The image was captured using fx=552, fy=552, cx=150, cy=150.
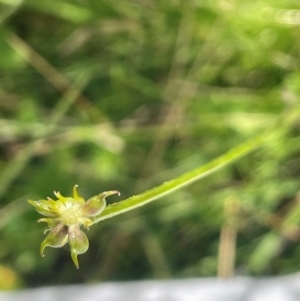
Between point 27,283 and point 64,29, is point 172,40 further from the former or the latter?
point 27,283

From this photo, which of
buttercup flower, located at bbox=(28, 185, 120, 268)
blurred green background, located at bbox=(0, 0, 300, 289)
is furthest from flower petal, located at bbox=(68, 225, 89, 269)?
blurred green background, located at bbox=(0, 0, 300, 289)

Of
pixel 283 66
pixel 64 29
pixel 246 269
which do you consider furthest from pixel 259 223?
pixel 64 29

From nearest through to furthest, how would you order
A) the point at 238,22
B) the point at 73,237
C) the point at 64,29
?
the point at 73,237
the point at 238,22
the point at 64,29

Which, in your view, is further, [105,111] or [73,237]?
[105,111]

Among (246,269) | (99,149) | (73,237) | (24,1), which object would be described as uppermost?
(24,1)

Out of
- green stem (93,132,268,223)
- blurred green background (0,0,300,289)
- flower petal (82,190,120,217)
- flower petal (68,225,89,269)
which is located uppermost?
blurred green background (0,0,300,289)

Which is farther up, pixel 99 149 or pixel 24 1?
pixel 24 1

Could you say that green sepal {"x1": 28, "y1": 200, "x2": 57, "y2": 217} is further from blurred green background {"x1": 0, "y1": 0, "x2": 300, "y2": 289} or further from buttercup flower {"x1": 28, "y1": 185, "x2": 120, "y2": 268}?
blurred green background {"x1": 0, "y1": 0, "x2": 300, "y2": 289}

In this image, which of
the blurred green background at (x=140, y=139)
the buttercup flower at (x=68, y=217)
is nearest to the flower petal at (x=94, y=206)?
the buttercup flower at (x=68, y=217)

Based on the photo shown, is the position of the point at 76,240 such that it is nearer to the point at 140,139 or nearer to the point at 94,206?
the point at 94,206
